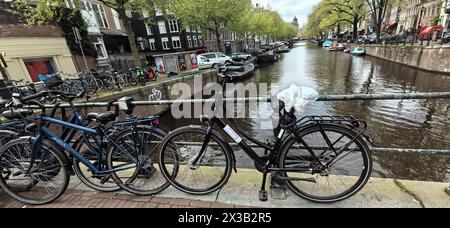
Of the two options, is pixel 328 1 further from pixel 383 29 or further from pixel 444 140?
pixel 444 140

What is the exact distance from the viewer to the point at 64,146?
7.17ft

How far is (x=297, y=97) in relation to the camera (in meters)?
1.87

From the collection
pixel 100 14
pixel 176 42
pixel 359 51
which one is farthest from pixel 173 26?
pixel 359 51

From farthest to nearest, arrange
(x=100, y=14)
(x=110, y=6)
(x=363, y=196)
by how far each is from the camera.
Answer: (x=100, y=14) < (x=110, y=6) < (x=363, y=196)

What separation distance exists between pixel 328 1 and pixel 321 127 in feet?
132

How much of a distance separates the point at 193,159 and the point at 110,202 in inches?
39.0

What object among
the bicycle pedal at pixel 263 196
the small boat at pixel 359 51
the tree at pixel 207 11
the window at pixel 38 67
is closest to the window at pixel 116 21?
the tree at pixel 207 11

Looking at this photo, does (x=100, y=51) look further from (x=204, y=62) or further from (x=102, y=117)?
(x=102, y=117)

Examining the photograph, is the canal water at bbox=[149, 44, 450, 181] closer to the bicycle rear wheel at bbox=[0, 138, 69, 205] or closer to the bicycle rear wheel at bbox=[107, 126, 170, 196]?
the bicycle rear wheel at bbox=[107, 126, 170, 196]

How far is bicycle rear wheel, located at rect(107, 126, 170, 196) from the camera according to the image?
2225mm

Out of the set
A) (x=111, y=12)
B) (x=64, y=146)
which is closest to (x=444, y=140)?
(x=64, y=146)

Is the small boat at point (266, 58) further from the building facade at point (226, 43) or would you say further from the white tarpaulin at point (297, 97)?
the white tarpaulin at point (297, 97)

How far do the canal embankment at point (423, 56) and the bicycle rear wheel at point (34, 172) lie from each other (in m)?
19.7

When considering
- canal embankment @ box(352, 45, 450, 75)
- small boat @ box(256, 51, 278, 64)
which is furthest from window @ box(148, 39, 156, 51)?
canal embankment @ box(352, 45, 450, 75)
